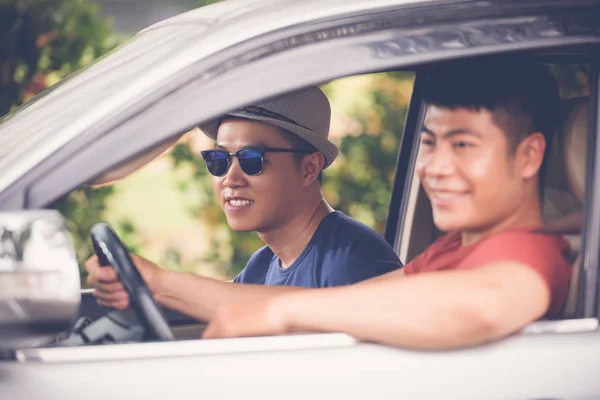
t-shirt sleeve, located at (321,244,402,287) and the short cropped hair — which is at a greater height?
the short cropped hair

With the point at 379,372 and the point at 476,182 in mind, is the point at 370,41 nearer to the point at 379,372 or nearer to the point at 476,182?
the point at 476,182

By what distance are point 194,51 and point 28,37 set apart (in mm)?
3588

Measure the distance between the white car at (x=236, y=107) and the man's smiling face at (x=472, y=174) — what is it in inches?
6.9

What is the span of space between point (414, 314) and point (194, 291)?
2.54 ft

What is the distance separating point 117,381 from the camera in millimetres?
1858

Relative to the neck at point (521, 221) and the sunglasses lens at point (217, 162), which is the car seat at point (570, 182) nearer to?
the neck at point (521, 221)

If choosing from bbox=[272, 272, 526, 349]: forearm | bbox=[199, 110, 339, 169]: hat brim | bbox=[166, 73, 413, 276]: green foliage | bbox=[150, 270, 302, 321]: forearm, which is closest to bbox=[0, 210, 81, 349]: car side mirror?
bbox=[272, 272, 526, 349]: forearm

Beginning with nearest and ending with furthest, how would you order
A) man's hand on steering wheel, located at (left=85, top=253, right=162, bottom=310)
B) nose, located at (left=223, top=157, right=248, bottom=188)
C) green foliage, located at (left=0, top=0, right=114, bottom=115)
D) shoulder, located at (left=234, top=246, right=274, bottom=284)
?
man's hand on steering wheel, located at (left=85, top=253, right=162, bottom=310), nose, located at (left=223, top=157, right=248, bottom=188), shoulder, located at (left=234, top=246, right=274, bottom=284), green foliage, located at (left=0, top=0, right=114, bottom=115)

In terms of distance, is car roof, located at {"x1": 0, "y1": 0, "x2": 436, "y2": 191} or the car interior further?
the car interior

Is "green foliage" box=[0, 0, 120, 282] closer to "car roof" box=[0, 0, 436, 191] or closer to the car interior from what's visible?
the car interior

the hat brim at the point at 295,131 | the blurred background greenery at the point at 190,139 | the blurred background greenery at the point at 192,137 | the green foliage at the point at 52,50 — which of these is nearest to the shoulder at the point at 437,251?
the hat brim at the point at 295,131

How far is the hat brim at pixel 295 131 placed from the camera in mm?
2863

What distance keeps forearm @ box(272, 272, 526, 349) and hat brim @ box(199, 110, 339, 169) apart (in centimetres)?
93

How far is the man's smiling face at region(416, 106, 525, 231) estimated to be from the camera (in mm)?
2189
